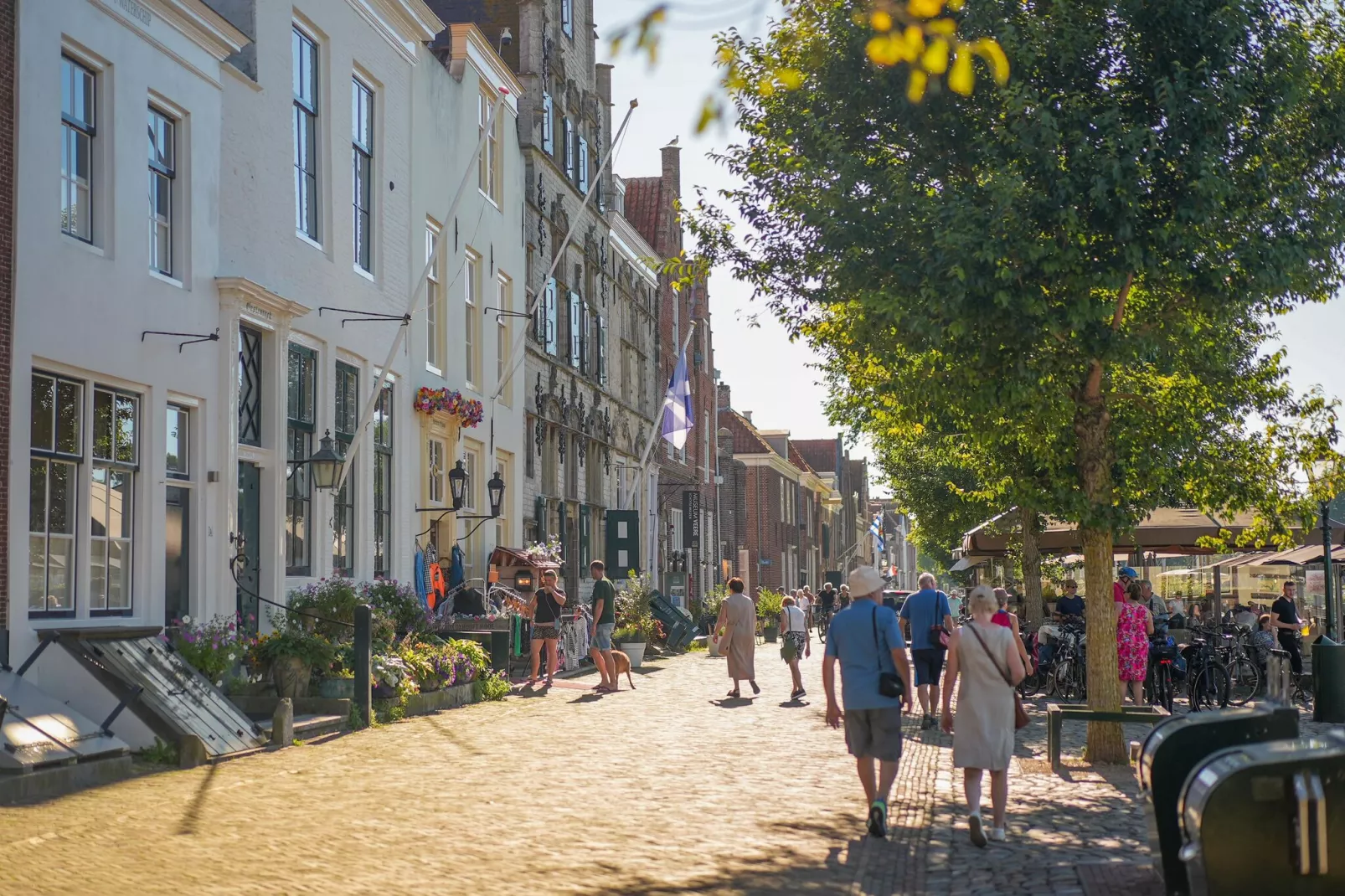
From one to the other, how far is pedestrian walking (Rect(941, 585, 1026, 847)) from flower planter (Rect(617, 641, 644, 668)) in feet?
62.7

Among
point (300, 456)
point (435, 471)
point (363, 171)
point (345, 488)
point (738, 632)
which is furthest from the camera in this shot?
point (435, 471)

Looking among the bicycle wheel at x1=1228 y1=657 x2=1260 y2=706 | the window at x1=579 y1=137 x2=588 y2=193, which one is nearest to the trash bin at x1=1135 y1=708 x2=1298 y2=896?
the bicycle wheel at x1=1228 y1=657 x2=1260 y2=706

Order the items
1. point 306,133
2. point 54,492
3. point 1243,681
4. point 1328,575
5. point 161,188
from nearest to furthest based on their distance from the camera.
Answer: point 54,492 → point 161,188 → point 1328,575 → point 306,133 → point 1243,681

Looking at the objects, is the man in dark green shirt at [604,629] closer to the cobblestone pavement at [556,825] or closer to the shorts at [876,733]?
the cobblestone pavement at [556,825]

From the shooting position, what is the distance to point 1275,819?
5930mm

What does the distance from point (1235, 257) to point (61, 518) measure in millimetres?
10512

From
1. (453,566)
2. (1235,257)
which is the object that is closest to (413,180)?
(453,566)

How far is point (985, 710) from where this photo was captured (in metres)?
9.32

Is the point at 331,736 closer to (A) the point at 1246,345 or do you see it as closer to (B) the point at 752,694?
(B) the point at 752,694

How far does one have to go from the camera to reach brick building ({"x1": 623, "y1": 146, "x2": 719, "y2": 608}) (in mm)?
44656

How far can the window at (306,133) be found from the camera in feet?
64.9

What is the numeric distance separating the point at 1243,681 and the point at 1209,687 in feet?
7.44

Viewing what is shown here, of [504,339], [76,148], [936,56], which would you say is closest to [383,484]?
[504,339]

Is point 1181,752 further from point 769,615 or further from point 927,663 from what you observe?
point 769,615
